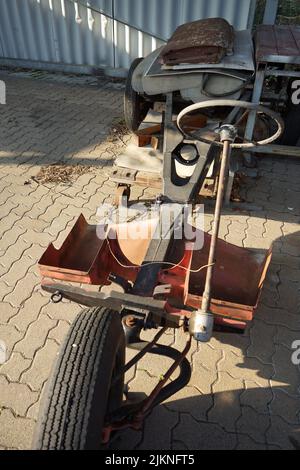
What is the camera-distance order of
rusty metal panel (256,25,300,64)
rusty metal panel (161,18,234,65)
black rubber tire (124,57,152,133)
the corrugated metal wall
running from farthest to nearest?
the corrugated metal wall < black rubber tire (124,57,152,133) < rusty metal panel (256,25,300,64) < rusty metal panel (161,18,234,65)

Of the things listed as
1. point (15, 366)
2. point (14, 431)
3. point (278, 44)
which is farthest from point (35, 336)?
point (278, 44)

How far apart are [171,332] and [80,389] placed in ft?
3.99

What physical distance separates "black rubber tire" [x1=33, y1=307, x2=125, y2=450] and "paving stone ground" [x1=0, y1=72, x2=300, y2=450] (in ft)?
2.28

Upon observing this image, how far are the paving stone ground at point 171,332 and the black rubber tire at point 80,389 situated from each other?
0.69 m

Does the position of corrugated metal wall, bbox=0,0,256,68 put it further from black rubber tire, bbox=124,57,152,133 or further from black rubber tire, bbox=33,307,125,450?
black rubber tire, bbox=33,307,125,450

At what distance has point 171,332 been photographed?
8.30 feet

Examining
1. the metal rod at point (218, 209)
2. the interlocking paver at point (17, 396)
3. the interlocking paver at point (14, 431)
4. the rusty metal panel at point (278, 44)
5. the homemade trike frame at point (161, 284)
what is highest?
the rusty metal panel at point (278, 44)

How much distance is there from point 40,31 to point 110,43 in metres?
1.54

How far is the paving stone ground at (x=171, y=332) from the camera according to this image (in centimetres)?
204

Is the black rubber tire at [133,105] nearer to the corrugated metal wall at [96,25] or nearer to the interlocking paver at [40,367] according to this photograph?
the interlocking paver at [40,367]

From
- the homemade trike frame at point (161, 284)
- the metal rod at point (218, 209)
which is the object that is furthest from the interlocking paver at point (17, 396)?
the metal rod at point (218, 209)

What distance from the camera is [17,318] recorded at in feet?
8.68

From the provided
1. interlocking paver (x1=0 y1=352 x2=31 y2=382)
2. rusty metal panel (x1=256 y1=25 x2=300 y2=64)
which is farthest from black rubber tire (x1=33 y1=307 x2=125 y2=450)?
rusty metal panel (x1=256 y1=25 x2=300 y2=64)

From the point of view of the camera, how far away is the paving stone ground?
2045mm
